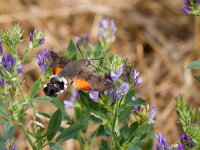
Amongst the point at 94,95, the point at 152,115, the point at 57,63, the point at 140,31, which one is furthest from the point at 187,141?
the point at 140,31

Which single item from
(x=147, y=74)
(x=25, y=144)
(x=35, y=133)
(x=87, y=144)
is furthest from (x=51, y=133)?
(x=147, y=74)

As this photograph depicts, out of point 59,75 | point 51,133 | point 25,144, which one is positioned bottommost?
point 25,144

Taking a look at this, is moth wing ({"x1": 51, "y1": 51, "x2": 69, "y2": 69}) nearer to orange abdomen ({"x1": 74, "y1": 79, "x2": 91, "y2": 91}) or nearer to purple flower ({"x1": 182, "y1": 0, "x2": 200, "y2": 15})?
orange abdomen ({"x1": 74, "y1": 79, "x2": 91, "y2": 91})

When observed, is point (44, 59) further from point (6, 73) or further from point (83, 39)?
point (83, 39)

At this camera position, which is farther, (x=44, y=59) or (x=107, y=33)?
(x=107, y=33)

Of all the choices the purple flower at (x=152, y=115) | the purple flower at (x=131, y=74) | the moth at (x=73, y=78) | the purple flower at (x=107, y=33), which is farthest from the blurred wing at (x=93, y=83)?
the purple flower at (x=107, y=33)

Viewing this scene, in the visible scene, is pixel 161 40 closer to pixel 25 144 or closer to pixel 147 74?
pixel 147 74
